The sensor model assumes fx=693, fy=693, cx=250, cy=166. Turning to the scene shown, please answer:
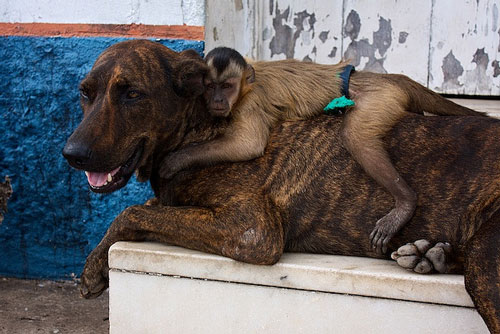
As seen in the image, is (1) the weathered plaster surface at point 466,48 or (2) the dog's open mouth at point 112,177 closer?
(2) the dog's open mouth at point 112,177

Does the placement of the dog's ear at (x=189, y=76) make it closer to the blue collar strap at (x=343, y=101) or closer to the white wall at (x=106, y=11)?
the blue collar strap at (x=343, y=101)

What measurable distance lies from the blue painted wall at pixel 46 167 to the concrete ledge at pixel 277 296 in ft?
4.16

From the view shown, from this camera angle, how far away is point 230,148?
315 centimetres

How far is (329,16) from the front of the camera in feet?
16.3

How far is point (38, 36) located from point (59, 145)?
2.28ft

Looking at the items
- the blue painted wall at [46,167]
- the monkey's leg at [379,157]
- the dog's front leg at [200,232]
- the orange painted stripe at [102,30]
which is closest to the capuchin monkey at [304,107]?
the monkey's leg at [379,157]

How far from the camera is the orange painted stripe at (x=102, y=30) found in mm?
4141

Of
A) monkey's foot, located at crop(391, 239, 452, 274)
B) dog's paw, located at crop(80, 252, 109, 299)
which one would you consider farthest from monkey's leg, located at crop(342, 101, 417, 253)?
dog's paw, located at crop(80, 252, 109, 299)

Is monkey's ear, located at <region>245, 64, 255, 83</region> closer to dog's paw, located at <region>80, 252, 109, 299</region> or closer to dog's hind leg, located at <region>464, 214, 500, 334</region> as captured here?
dog's paw, located at <region>80, 252, 109, 299</region>

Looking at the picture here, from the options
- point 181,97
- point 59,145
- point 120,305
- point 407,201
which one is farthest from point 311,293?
point 59,145

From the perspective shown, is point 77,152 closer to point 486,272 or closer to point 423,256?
point 423,256

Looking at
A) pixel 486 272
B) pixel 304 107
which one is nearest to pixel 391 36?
pixel 304 107

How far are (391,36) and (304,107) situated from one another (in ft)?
6.02

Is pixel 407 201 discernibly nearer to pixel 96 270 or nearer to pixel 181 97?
pixel 181 97
